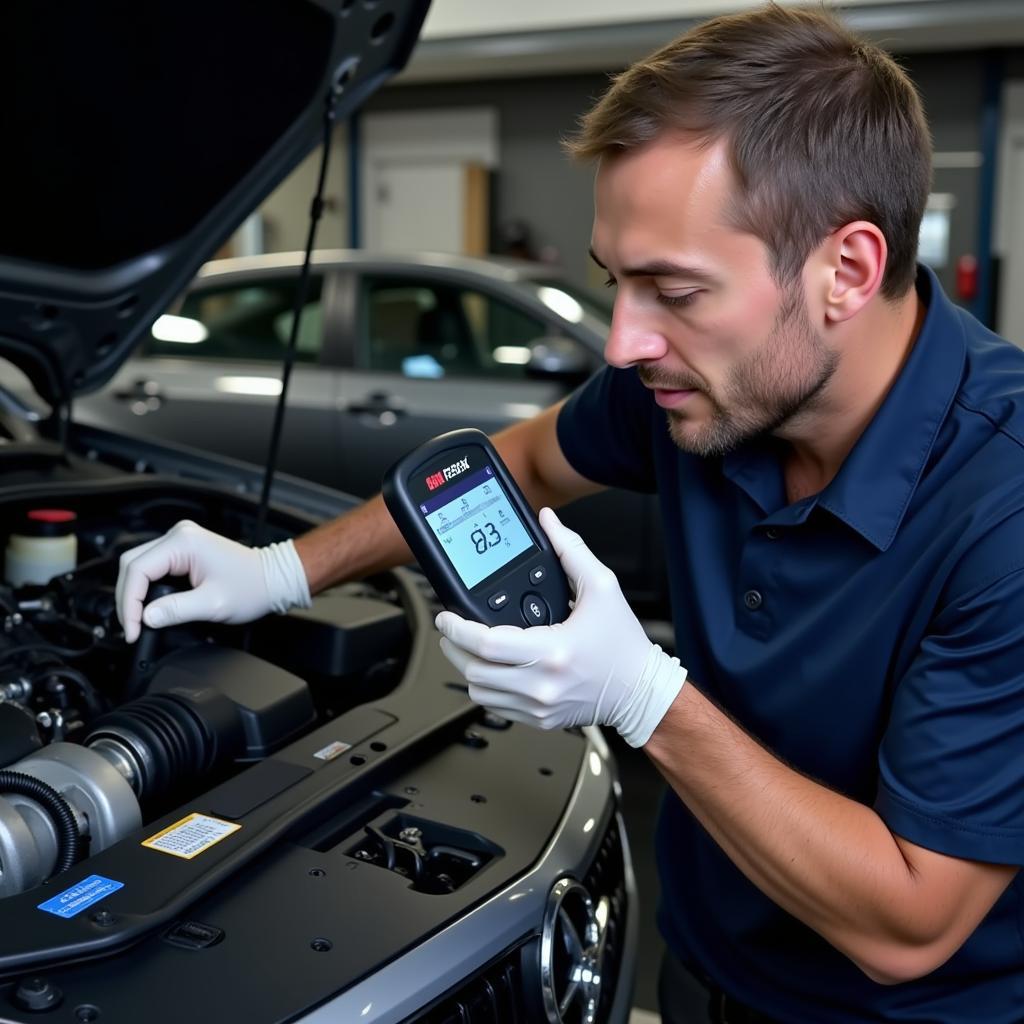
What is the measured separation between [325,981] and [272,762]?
351mm

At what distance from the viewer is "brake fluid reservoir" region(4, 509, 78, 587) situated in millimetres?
1679

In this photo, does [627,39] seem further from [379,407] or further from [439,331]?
[379,407]

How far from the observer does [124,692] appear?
1.50m

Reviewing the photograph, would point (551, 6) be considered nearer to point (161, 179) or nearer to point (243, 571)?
point (161, 179)

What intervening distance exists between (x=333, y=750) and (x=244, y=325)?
138 inches

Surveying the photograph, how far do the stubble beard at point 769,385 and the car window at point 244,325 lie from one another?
3388 millimetres

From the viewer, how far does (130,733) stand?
1248 millimetres

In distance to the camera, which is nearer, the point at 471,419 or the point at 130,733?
the point at 130,733

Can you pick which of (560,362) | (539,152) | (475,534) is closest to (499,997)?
(475,534)

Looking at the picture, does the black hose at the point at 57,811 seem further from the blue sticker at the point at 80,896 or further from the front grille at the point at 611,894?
the front grille at the point at 611,894

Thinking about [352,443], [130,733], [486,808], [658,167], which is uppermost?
[658,167]

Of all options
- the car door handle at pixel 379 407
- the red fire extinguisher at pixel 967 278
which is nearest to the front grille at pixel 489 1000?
the car door handle at pixel 379 407

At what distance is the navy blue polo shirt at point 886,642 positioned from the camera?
1.04 meters

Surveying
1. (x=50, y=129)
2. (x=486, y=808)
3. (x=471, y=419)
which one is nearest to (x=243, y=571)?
(x=486, y=808)
